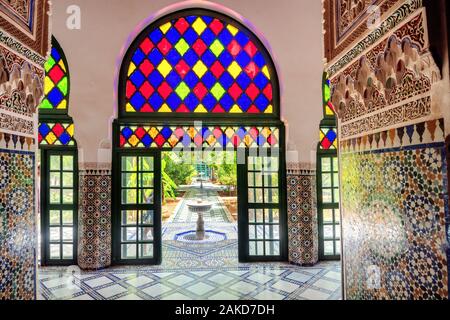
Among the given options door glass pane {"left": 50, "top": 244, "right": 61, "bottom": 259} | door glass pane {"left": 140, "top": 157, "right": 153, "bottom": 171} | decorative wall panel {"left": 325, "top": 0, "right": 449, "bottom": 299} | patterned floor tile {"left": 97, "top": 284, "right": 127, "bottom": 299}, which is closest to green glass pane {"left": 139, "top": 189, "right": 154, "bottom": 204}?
door glass pane {"left": 140, "top": 157, "right": 153, "bottom": 171}

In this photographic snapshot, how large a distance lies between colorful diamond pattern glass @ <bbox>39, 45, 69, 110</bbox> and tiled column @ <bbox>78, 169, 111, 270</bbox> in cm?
110

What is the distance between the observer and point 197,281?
3.46m

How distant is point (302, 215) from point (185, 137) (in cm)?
211

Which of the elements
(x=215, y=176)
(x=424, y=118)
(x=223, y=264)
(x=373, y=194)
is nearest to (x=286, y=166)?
(x=223, y=264)

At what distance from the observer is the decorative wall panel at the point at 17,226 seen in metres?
1.21

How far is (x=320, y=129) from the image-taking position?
4.15 m

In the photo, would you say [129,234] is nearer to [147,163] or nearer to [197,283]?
[147,163]

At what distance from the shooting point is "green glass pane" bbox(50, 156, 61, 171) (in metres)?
3.98

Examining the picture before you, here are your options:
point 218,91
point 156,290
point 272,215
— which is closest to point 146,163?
point 218,91

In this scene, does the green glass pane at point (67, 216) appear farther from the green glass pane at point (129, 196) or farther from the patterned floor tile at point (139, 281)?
the patterned floor tile at point (139, 281)

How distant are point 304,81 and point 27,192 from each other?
3.69m

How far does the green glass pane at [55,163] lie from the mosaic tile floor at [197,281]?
1451 mm

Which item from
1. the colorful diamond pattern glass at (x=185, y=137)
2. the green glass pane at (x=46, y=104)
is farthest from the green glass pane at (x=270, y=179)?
the green glass pane at (x=46, y=104)

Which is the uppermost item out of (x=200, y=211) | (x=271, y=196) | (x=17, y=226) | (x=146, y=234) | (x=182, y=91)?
(x=182, y=91)
